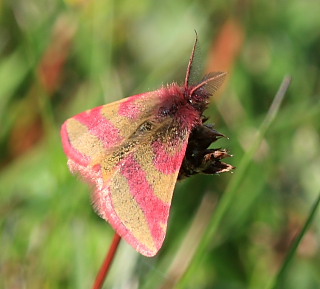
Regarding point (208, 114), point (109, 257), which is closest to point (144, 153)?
point (109, 257)

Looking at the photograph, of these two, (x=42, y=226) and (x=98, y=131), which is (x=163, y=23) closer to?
(x=42, y=226)

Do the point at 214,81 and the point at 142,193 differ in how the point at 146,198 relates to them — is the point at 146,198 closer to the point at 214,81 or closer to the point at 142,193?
the point at 142,193

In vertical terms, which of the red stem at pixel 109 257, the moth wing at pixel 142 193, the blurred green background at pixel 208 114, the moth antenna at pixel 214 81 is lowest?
the blurred green background at pixel 208 114

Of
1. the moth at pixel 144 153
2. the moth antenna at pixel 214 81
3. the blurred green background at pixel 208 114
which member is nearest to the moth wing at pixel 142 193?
the moth at pixel 144 153

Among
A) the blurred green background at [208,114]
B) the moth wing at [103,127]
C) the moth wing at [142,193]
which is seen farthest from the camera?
the blurred green background at [208,114]

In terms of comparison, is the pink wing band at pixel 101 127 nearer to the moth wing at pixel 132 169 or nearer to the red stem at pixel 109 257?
the moth wing at pixel 132 169

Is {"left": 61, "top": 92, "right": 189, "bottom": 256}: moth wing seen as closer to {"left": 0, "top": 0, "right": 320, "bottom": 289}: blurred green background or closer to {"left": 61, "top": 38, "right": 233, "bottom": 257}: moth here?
{"left": 61, "top": 38, "right": 233, "bottom": 257}: moth
